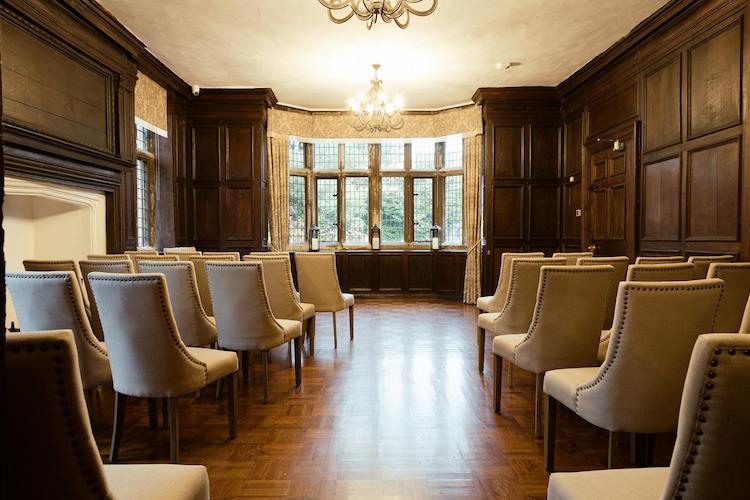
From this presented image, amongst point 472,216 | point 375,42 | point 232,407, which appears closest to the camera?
point 232,407

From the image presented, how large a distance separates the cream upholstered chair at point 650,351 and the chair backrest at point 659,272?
1.66 feet

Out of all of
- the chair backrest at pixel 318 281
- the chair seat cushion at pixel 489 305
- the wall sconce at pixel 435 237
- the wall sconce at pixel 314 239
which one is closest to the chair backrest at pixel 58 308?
the chair backrest at pixel 318 281

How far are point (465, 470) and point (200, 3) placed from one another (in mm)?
4594

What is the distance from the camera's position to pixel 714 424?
0.79 m

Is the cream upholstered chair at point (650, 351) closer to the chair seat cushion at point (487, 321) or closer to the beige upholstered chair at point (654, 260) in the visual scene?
the chair seat cushion at point (487, 321)

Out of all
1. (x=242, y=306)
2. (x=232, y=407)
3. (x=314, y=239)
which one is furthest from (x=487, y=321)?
(x=314, y=239)

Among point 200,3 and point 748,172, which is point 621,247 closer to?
point 748,172

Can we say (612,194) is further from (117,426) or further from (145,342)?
(117,426)

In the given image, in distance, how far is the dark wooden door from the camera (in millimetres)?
5273

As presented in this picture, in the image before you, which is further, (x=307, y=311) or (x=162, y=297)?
(x=307, y=311)

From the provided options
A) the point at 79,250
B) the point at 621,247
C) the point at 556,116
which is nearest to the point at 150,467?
the point at 79,250

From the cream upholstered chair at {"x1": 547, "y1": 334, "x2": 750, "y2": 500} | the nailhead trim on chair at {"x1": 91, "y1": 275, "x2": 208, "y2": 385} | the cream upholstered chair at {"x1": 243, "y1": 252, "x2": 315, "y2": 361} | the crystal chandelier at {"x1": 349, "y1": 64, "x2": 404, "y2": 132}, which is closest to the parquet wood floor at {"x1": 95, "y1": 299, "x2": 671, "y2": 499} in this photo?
the cream upholstered chair at {"x1": 243, "y1": 252, "x2": 315, "y2": 361}

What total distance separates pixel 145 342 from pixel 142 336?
0.10 feet

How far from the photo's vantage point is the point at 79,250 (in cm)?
471
